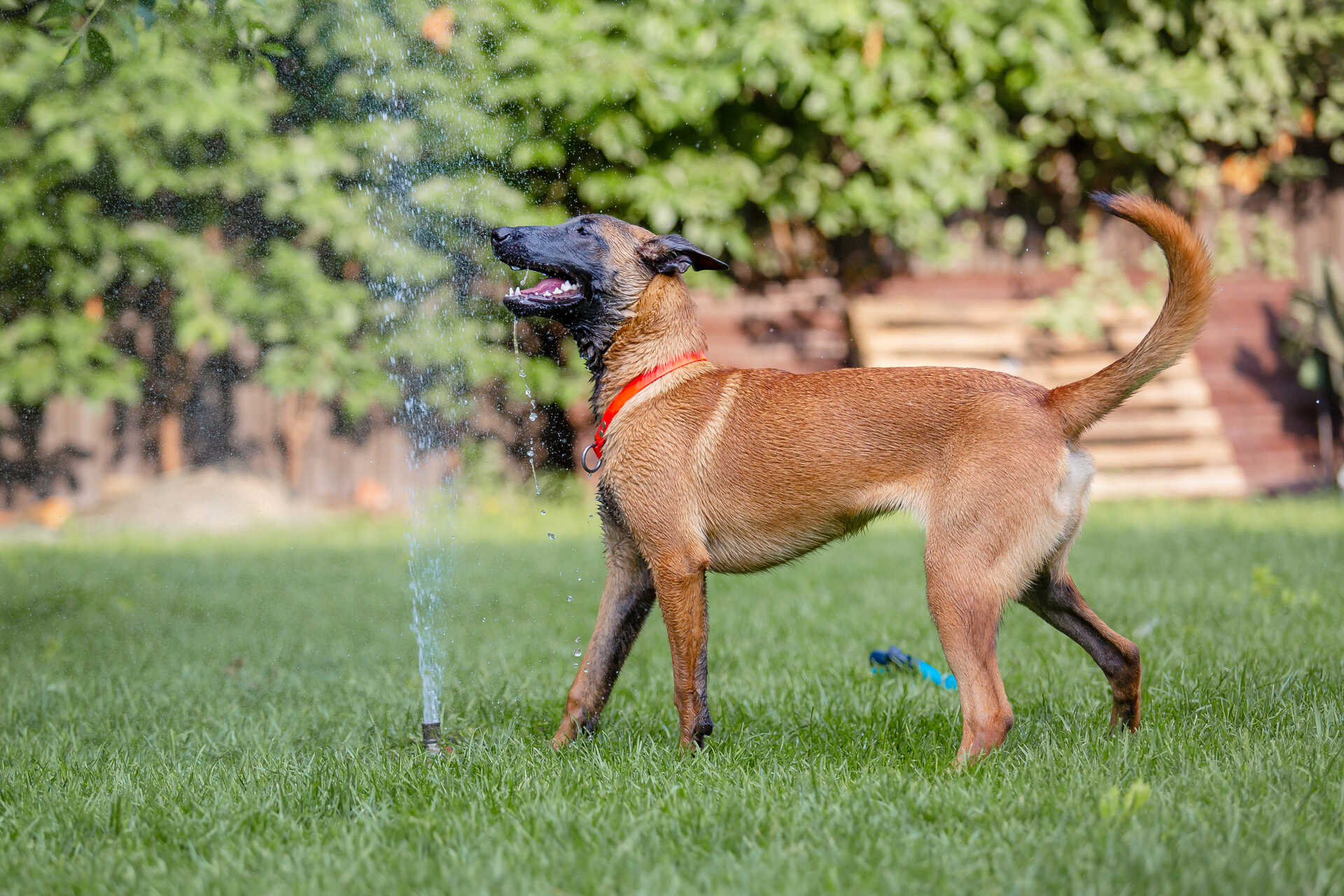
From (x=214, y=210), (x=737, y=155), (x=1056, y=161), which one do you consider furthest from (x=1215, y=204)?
(x=214, y=210)

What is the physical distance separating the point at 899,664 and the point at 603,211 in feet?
19.3

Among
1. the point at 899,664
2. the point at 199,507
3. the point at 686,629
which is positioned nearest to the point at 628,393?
the point at 686,629

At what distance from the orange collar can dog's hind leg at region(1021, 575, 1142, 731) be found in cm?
111

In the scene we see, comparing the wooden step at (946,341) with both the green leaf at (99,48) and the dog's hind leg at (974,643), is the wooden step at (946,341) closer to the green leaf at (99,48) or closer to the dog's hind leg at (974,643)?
the green leaf at (99,48)

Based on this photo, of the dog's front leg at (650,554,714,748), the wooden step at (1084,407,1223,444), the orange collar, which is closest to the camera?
the dog's front leg at (650,554,714,748)

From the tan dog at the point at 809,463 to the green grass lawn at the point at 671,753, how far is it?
29 cm

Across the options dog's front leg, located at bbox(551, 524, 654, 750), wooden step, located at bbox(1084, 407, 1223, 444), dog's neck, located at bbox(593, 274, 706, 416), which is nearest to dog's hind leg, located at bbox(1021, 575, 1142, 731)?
dog's front leg, located at bbox(551, 524, 654, 750)

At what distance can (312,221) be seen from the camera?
28.8 ft

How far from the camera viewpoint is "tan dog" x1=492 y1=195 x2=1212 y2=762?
2.66 meters

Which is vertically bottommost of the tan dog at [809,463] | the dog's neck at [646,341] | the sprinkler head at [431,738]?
the sprinkler head at [431,738]

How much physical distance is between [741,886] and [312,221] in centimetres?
781

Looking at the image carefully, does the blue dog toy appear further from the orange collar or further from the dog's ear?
the dog's ear

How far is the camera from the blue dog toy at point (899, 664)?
146 inches

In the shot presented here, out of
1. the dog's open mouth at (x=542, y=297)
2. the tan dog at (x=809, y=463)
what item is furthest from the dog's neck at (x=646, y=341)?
the dog's open mouth at (x=542, y=297)
